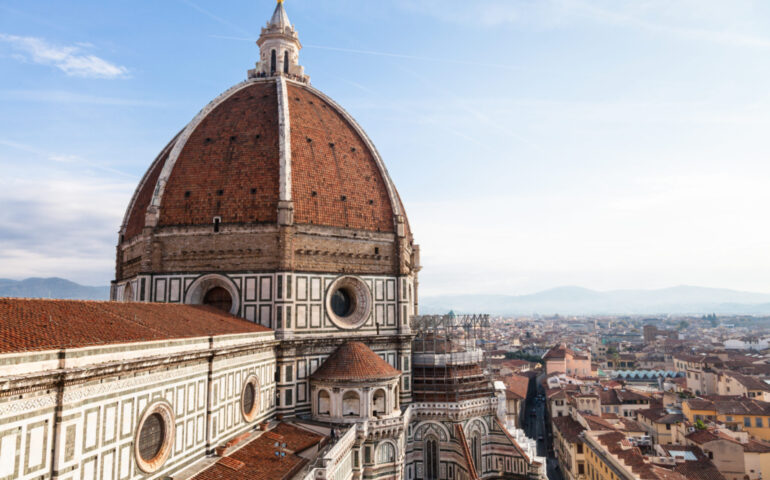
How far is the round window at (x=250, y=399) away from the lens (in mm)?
20828

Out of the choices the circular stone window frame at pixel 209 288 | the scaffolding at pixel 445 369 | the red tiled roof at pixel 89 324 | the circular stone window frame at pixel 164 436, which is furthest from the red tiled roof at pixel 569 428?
the circular stone window frame at pixel 164 436

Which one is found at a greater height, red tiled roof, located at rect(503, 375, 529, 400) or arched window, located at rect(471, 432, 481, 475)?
arched window, located at rect(471, 432, 481, 475)

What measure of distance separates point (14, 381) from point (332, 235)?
56.5 feet

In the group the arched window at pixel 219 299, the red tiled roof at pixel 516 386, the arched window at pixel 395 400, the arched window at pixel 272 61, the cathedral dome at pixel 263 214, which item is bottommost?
the red tiled roof at pixel 516 386

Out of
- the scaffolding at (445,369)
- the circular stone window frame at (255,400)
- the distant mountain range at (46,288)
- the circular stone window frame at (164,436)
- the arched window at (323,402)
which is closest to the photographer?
the circular stone window frame at (164,436)

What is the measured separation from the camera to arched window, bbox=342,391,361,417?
78.3ft

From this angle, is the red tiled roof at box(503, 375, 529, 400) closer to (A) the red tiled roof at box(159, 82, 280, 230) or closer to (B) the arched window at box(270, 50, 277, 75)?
(B) the arched window at box(270, 50, 277, 75)

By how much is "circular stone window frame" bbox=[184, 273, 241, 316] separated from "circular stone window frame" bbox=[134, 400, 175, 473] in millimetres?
9361

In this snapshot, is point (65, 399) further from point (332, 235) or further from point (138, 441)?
point (332, 235)

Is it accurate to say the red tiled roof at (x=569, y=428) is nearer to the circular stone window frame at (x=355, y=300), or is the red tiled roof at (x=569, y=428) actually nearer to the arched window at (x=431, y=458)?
the arched window at (x=431, y=458)

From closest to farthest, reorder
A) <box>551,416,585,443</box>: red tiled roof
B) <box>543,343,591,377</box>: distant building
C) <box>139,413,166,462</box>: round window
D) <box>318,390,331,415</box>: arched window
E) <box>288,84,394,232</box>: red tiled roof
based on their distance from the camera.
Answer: <box>139,413,166,462</box>: round window < <box>318,390,331,415</box>: arched window < <box>288,84,394,232</box>: red tiled roof < <box>551,416,585,443</box>: red tiled roof < <box>543,343,591,377</box>: distant building

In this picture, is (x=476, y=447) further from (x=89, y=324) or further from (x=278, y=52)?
(x=278, y=52)

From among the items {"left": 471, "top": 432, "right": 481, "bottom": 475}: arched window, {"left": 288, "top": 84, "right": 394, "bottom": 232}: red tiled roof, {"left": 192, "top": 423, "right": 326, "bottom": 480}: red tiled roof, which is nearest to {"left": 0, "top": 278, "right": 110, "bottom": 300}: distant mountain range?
{"left": 288, "top": 84, "right": 394, "bottom": 232}: red tiled roof

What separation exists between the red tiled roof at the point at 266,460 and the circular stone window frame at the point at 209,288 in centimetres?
585
